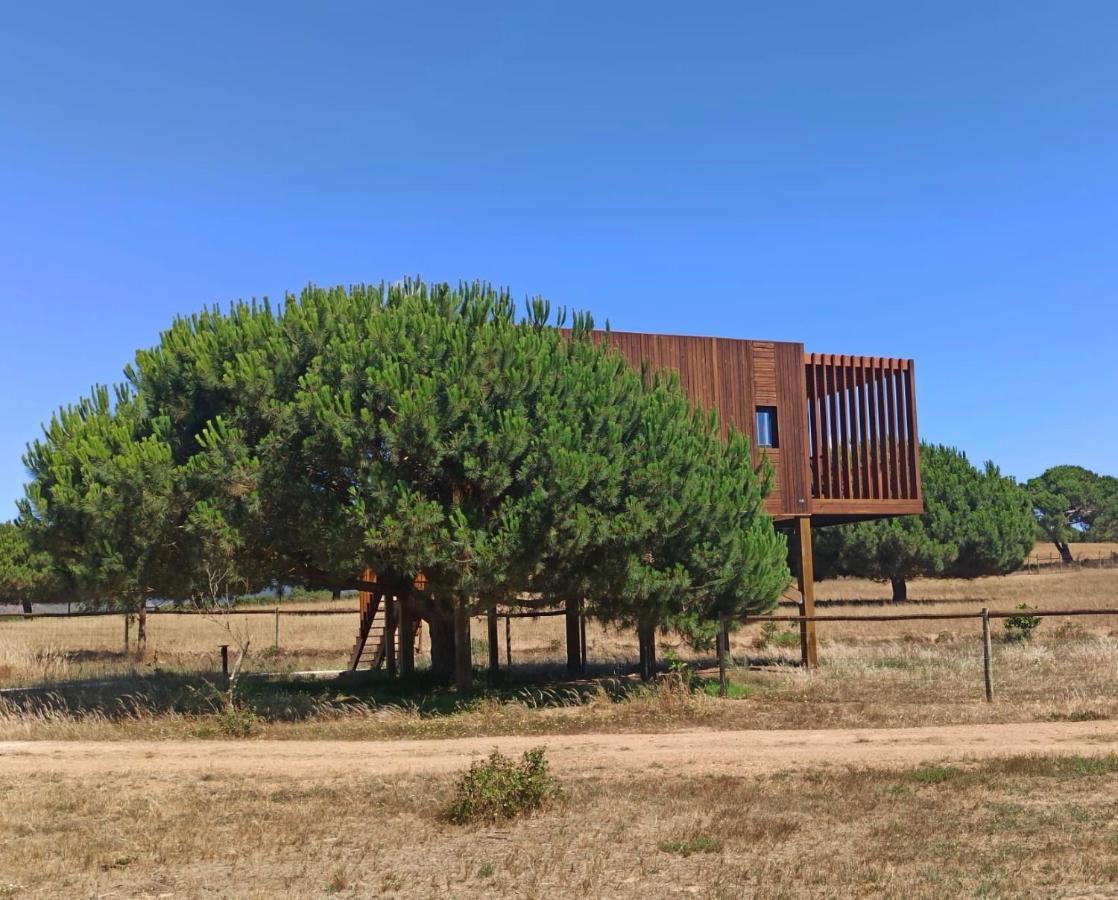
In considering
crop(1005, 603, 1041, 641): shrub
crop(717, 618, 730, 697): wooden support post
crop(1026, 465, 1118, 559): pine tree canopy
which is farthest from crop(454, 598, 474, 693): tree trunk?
crop(1026, 465, 1118, 559): pine tree canopy

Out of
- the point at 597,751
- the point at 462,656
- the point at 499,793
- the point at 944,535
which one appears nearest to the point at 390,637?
the point at 462,656

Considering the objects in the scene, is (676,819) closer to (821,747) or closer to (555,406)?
(821,747)

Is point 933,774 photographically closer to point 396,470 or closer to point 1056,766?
point 1056,766

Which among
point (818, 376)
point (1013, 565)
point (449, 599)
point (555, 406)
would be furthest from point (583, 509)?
point (1013, 565)

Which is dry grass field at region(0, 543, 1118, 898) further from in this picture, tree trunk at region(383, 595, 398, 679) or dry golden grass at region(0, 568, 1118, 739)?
tree trunk at region(383, 595, 398, 679)

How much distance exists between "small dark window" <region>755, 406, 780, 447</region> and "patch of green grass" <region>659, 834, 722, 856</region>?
1781 centimetres

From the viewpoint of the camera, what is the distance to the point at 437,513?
17000 millimetres

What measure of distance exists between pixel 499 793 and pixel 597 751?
15.3 ft

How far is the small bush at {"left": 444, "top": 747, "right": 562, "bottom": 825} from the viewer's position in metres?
10.0

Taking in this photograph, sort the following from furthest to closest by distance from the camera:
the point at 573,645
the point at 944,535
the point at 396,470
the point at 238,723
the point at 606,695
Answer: the point at 944,535 < the point at 573,645 < the point at 606,695 < the point at 396,470 < the point at 238,723

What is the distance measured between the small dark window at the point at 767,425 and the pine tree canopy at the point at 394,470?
6.37 meters

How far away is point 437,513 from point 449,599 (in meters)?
2.71

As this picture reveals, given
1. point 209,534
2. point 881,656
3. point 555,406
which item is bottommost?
Answer: point 881,656

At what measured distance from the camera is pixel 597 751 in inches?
574
